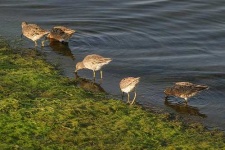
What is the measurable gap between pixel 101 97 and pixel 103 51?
485 centimetres

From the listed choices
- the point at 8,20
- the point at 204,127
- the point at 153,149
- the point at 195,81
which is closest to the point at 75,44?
the point at 8,20

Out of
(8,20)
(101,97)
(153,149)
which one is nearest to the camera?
(153,149)

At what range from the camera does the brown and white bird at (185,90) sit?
1557cm

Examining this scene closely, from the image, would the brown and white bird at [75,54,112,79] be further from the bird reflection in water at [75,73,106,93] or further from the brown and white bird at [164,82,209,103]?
the brown and white bird at [164,82,209,103]

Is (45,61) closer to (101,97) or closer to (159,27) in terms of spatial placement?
Answer: (101,97)

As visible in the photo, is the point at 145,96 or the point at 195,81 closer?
the point at 145,96

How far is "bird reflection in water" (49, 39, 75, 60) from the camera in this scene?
65.8ft

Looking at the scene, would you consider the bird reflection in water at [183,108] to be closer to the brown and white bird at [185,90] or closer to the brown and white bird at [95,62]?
the brown and white bird at [185,90]

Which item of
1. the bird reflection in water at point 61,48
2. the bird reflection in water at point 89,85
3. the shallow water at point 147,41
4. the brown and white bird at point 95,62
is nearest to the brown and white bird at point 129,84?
the shallow water at point 147,41

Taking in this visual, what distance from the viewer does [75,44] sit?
2102cm

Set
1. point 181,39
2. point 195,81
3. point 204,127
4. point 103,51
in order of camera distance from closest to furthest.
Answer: point 204,127
point 195,81
point 103,51
point 181,39

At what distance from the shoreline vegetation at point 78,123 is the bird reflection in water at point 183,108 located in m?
1.02

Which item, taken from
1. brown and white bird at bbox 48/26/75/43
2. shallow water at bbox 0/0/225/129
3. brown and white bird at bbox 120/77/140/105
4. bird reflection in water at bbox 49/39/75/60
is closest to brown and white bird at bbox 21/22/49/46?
shallow water at bbox 0/0/225/129

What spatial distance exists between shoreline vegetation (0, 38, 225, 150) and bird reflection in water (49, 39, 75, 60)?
4.03 metres
